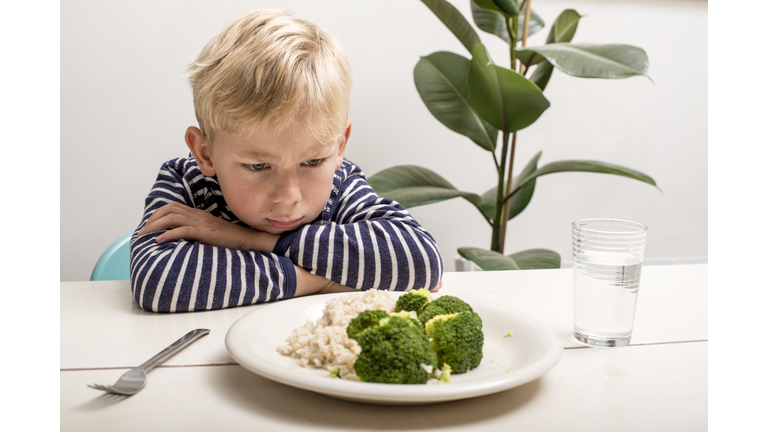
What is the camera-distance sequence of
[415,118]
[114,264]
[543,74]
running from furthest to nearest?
1. [415,118]
2. [543,74]
3. [114,264]

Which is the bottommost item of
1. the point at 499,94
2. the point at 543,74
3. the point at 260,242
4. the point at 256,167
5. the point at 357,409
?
the point at 357,409

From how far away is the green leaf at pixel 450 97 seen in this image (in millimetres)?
1527

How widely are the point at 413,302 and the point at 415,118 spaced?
1.37 metres

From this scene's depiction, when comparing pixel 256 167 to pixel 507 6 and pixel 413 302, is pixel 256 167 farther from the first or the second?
pixel 507 6

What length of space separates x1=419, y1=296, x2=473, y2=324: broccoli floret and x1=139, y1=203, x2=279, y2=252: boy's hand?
38 cm

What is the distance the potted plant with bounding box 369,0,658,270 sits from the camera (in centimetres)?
125

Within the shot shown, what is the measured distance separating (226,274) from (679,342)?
55 cm

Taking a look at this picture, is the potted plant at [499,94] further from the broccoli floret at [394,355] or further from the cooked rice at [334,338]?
the broccoli floret at [394,355]

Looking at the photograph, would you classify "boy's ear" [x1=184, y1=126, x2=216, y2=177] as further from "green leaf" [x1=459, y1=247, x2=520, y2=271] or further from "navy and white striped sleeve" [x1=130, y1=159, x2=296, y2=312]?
"green leaf" [x1=459, y1=247, x2=520, y2=271]

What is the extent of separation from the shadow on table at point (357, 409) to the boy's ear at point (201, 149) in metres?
0.46

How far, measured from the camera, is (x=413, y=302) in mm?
544

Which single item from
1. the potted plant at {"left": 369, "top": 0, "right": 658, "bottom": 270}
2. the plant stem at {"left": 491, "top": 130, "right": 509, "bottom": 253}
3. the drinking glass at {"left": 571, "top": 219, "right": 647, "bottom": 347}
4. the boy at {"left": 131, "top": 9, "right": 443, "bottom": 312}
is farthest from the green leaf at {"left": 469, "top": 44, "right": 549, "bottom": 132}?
the drinking glass at {"left": 571, "top": 219, "right": 647, "bottom": 347}

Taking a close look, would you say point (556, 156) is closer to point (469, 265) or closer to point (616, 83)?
point (616, 83)

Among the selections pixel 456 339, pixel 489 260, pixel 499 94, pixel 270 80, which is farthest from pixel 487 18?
pixel 456 339
